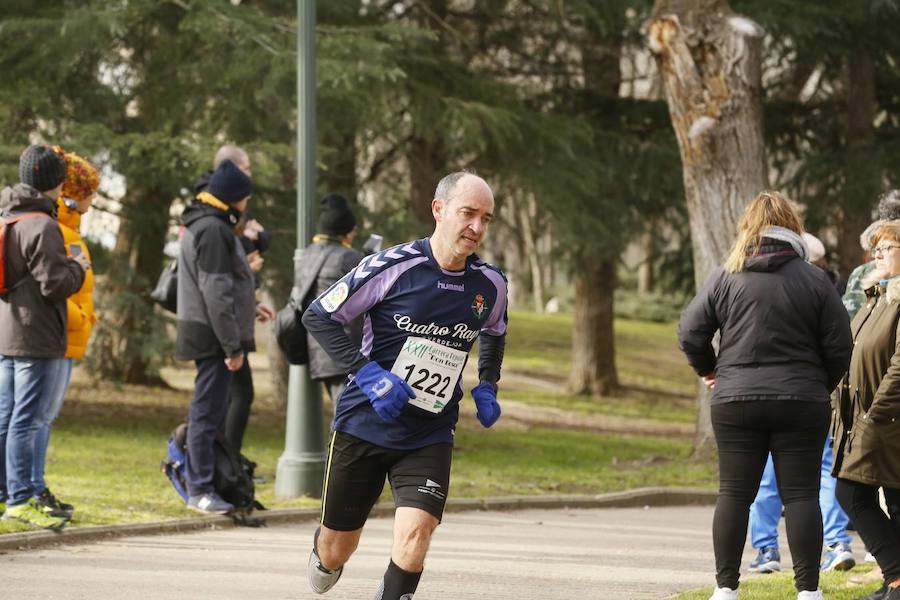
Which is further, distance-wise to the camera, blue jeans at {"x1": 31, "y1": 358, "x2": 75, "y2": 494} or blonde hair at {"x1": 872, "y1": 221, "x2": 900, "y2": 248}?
blue jeans at {"x1": 31, "y1": 358, "x2": 75, "y2": 494}

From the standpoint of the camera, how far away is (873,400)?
21.6 feet

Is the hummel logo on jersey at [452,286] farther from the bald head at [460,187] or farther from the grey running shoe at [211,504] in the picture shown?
the grey running shoe at [211,504]

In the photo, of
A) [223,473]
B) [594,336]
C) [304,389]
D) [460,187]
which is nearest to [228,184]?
[223,473]

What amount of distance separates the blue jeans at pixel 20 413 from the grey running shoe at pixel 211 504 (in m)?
1.37

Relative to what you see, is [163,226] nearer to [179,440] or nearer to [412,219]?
[412,219]

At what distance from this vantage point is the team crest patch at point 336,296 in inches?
218

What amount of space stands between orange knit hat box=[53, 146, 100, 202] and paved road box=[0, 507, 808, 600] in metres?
2.16

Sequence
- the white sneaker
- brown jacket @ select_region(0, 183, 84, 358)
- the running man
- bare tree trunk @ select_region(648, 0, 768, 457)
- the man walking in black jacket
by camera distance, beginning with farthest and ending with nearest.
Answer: bare tree trunk @ select_region(648, 0, 768, 457)
the man walking in black jacket
brown jacket @ select_region(0, 183, 84, 358)
the white sneaker
the running man

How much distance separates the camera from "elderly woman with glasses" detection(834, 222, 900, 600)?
646cm

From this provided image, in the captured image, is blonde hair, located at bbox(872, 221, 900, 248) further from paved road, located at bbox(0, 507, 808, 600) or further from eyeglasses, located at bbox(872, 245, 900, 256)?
paved road, located at bbox(0, 507, 808, 600)

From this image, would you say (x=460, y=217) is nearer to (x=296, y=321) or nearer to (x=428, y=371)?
(x=428, y=371)

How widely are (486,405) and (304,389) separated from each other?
5.00 metres

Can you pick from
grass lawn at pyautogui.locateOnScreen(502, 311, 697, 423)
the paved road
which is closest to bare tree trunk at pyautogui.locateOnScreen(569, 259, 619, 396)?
grass lawn at pyautogui.locateOnScreen(502, 311, 697, 423)

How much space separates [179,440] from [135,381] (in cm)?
948
